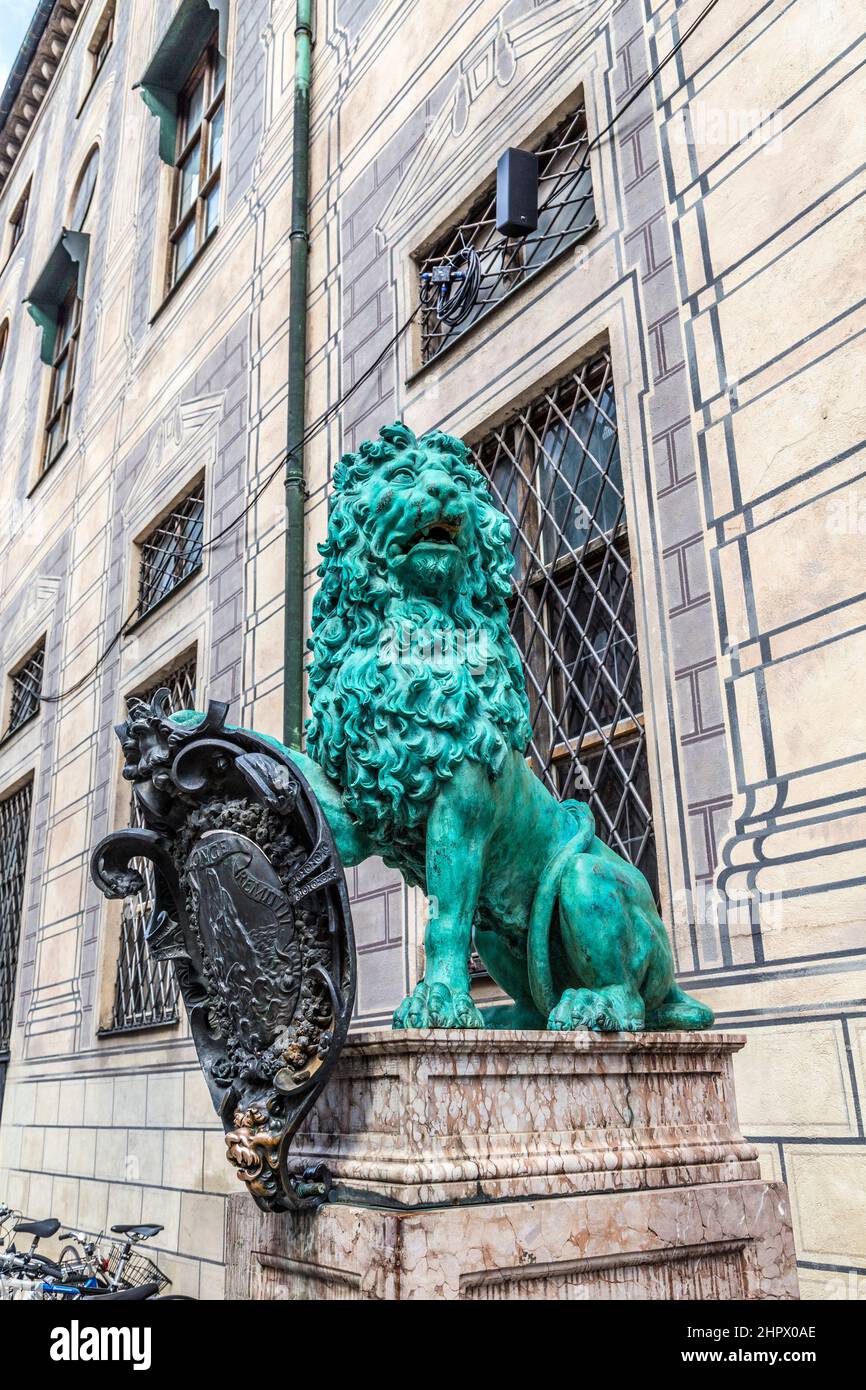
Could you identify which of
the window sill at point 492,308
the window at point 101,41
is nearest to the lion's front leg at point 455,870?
the window sill at point 492,308

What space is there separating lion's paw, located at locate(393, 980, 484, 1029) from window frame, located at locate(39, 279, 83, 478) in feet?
37.3

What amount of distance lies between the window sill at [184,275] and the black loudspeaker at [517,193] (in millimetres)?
4326

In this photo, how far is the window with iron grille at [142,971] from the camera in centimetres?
771

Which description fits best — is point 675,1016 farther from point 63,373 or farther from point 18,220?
point 18,220

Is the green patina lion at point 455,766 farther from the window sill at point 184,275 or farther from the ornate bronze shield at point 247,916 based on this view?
the window sill at point 184,275

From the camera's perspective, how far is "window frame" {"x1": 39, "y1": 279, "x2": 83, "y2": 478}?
42.2ft

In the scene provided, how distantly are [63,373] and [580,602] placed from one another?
10645mm

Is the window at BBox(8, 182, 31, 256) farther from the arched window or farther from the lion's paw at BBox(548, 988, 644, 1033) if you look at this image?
the lion's paw at BBox(548, 988, 644, 1033)

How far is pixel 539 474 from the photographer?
17.6ft

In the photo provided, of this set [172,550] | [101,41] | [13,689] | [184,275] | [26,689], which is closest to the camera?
[172,550]

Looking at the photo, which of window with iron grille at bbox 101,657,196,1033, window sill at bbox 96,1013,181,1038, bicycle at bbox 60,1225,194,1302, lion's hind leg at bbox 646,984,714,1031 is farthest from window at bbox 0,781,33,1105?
lion's hind leg at bbox 646,984,714,1031

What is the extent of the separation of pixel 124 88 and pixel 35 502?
15.8ft

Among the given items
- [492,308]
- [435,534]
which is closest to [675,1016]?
[435,534]

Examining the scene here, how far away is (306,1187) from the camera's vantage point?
2.12 metres
